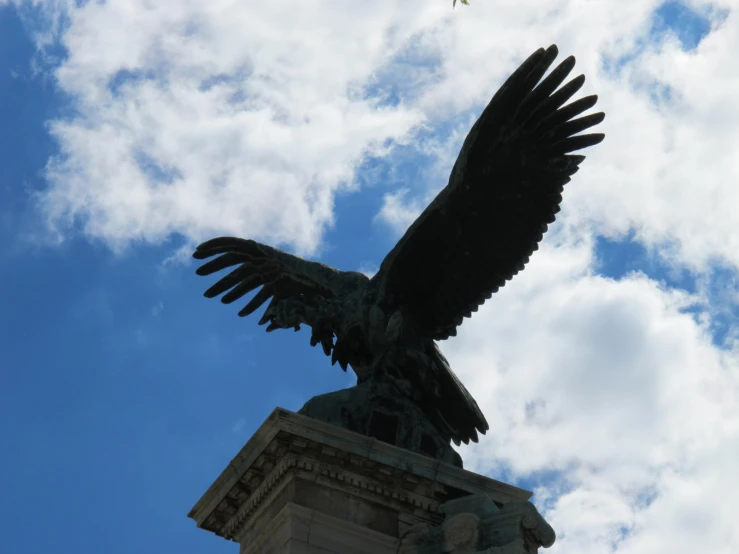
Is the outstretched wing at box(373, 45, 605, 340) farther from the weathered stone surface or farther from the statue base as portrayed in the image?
the weathered stone surface

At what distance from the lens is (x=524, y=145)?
1438 cm

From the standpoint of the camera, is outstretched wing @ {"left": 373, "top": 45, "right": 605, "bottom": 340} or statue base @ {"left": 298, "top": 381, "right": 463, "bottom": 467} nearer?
statue base @ {"left": 298, "top": 381, "right": 463, "bottom": 467}

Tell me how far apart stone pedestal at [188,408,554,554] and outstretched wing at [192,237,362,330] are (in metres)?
2.53

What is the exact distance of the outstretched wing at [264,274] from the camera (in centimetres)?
1485

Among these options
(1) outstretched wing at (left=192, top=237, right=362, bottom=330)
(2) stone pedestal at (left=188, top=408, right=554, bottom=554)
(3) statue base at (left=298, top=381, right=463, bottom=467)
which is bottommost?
(2) stone pedestal at (left=188, top=408, right=554, bottom=554)

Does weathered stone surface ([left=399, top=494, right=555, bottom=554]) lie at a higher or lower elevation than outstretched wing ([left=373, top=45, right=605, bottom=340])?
lower

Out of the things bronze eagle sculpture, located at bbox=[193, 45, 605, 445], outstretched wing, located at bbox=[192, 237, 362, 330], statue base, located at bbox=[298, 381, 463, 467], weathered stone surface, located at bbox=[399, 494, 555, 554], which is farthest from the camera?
outstretched wing, located at bbox=[192, 237, 362, 330]

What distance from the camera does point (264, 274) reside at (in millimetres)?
15633

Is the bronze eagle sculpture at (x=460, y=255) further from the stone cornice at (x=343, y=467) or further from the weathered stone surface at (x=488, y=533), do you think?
the weathered stone surface at (x=488, y=533)

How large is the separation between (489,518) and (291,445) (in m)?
1.80

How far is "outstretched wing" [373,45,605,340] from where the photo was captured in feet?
46.3

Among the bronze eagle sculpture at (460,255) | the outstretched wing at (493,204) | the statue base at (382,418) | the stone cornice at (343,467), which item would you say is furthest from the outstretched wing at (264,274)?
the stone cornice at (343,467)

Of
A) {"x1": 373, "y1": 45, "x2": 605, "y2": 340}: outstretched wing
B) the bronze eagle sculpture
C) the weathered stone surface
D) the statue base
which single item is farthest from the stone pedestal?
{"x1": 373, "y1": 45, "x2": 605, "y2": 340}: outstretched wing

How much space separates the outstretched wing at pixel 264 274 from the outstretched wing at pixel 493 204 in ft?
2.65
